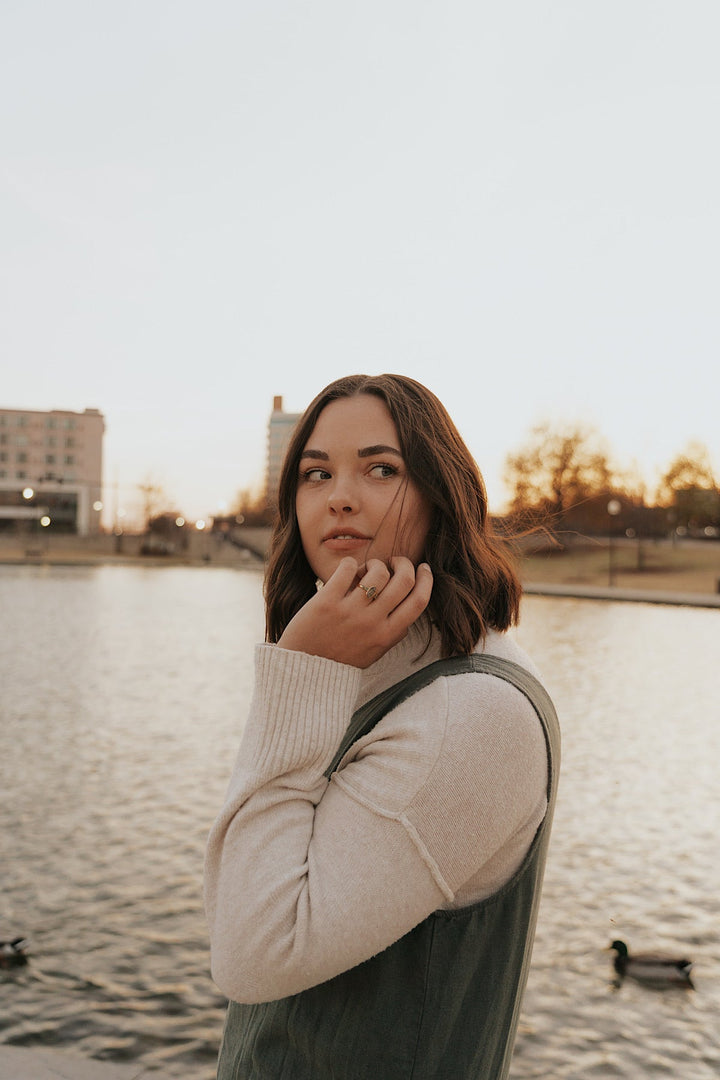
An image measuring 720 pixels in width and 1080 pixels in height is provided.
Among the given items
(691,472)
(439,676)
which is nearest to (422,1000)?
(439,676)

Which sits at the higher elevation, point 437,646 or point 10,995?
point 437,646

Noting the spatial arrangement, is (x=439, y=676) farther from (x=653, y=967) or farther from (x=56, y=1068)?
(x=653, y=967)

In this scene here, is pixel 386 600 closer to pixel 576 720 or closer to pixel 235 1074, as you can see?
pixel 235 1074

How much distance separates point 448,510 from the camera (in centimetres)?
164

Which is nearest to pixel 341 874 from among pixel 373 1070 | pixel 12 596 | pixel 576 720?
pixel 373 1070

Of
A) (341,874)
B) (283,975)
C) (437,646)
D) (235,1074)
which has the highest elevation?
(437,646)

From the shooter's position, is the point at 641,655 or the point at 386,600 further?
the point at 641,655

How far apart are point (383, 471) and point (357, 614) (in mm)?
301

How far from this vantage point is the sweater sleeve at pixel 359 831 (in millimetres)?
1287

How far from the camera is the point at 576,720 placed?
40.6 ft

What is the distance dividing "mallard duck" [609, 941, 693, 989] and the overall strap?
15.3 ft

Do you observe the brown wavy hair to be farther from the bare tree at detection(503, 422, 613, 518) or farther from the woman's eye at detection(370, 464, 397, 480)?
the bare tree at detection(503, 422, 613, 518)

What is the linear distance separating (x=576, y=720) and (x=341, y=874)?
1161cm

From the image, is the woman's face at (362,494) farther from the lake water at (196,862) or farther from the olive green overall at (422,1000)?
the lake water at (196,862)
